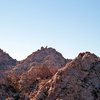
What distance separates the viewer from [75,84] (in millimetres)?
45625

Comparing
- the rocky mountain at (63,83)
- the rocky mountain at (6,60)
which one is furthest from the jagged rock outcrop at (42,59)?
the rocky mountain at (63,83)

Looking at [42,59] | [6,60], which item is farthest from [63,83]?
[6,60]

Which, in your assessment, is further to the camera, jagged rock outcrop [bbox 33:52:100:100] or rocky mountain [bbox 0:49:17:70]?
rocky mountain [bbox 0:49:17:70]

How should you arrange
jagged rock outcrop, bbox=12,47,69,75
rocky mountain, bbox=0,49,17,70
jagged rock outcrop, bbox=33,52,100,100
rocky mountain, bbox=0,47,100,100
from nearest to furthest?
1. jagged rock outcrop, bbox=33,52,100,100
2. rocky mountain, bbox=0,47,100,100
3. jagged rock outcrop, bbox=12,47,69,75
4. rocky mountain, bbox=0,49,17,70

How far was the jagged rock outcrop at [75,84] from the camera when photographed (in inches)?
1751

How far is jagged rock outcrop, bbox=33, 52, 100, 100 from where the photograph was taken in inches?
1751

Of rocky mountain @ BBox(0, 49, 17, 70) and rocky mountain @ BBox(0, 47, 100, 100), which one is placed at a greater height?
rocky mountain @ BBox(0, 49, 17, 70)

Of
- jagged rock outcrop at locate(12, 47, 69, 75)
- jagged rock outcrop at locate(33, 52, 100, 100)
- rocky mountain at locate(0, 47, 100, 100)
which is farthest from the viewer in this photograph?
jagged rock outcrop at locate(12, 47, 69, 75)

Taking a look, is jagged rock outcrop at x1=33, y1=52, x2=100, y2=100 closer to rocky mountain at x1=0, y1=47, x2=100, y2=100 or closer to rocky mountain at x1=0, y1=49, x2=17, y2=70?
rocky mountain at x1=0, y1=47, x2=100, y2=100

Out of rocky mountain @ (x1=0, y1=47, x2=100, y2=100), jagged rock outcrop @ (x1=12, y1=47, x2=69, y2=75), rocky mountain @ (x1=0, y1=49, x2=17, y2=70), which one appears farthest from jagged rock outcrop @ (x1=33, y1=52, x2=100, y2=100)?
rocky mountain @ (x1=0, y1=49, x2=17, y2=70)

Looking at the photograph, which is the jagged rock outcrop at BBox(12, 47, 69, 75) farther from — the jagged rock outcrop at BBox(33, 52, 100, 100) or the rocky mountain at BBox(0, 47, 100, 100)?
the jagged rock outcrop at BBox(33, 52, 100, 100)

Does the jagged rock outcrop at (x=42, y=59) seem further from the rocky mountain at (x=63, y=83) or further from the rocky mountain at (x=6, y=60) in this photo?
the rocky mountain at (x=63, y=83)

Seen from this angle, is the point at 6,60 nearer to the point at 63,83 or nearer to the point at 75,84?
the point at 63,83

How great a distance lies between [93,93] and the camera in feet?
148
